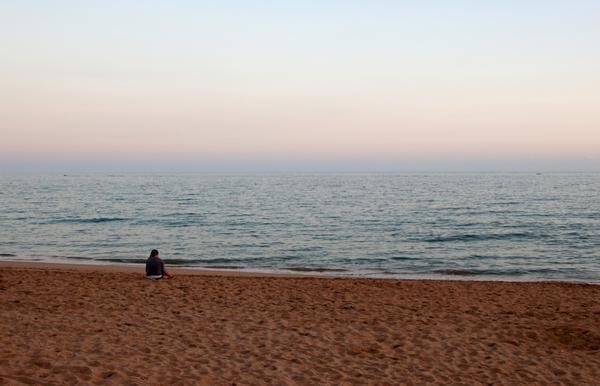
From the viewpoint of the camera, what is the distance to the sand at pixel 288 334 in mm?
8273

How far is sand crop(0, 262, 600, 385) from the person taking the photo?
27.1ft

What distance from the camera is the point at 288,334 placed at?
10570 millimetres

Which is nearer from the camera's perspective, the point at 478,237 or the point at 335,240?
the point at 335,240

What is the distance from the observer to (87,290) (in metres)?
14.8

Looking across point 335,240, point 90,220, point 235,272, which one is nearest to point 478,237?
point 335,240

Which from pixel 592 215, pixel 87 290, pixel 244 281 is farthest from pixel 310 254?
pixel 592 215

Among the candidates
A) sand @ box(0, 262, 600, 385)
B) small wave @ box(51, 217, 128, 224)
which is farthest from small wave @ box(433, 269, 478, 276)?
small wave @ box(51, 217, 128, 224)

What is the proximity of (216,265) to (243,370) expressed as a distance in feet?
53.5

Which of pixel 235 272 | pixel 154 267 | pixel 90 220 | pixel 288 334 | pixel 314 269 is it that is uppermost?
pixel 154 267

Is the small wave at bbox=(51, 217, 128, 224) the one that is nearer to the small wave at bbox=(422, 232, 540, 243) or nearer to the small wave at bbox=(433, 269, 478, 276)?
the small wave at bbox=(422, 232, 540, 243)

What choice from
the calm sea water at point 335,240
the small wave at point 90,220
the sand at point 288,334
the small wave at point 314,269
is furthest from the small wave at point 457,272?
the small wave at point 90,220

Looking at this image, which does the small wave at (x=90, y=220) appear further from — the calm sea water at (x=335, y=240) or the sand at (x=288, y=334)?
the sand at (x=288, y=334)

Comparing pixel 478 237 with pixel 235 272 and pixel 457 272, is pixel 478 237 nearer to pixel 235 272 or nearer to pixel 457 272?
pixel 457 272

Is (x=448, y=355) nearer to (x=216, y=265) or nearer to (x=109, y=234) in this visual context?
(x=216, y=265)
